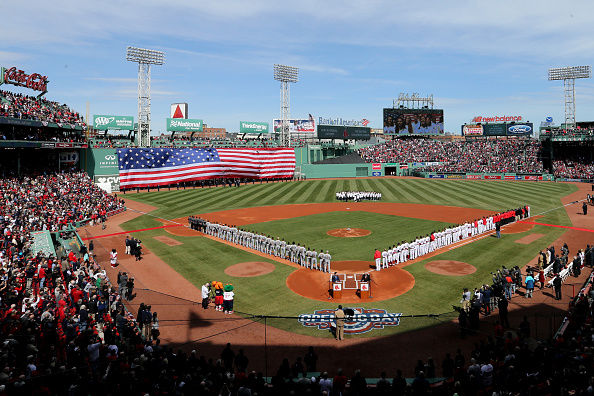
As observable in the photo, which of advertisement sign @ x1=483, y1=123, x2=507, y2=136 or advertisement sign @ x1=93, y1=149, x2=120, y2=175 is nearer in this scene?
advertisement sign @ x1=93, y1=149, x2=120, y2=175

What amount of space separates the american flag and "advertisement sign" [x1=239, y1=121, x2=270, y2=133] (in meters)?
11.7

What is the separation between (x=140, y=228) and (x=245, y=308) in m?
19.1

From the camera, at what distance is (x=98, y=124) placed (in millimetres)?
57875

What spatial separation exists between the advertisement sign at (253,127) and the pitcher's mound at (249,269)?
5798cm

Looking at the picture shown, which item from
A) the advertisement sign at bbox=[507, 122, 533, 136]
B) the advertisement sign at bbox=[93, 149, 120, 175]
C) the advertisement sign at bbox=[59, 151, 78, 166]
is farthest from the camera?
the advertisement sign at bbox=[507, 122, 533, 136]

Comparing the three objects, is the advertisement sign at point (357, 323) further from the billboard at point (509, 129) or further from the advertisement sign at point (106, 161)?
the billboard at point (509, 129)

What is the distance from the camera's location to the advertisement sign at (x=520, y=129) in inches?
3268

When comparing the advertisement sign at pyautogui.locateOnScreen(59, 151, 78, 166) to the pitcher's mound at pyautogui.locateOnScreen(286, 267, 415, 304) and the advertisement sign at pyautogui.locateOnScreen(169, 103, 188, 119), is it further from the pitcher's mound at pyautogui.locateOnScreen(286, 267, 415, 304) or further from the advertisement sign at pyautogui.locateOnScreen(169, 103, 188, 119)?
the pitcher's mound at pyautogui.locateOnScreen(286, 267, 415, 304)

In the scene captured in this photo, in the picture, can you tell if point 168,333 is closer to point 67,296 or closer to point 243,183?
point 67,296

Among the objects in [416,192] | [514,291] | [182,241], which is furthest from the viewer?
[416,192]

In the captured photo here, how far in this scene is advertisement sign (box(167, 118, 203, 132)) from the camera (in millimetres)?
65375

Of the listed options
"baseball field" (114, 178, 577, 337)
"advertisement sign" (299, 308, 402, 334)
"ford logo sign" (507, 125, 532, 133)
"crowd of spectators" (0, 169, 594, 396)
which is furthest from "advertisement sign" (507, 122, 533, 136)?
"advertisement sign" (299, 308, 402, 334)

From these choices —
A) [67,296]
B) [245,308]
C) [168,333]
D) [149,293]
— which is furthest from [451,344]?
[67,296]

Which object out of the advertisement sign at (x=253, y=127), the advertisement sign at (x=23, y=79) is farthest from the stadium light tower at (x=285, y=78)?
the advertisement sign at (x=23, y=79)
